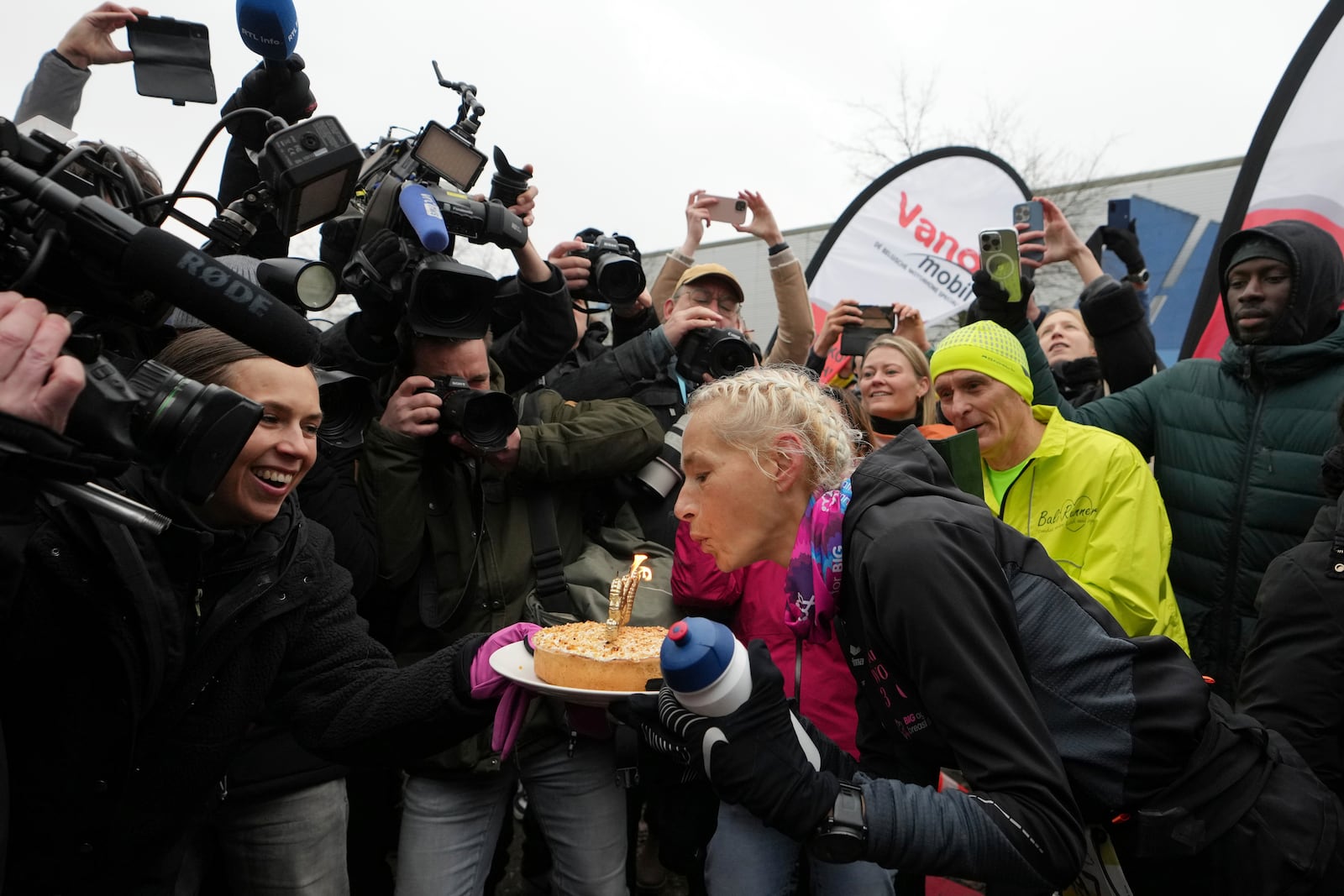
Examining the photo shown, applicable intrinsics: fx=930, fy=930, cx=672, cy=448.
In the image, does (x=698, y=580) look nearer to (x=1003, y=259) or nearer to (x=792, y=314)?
(x=792, y=314)

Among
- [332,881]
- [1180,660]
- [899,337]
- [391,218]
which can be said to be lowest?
[332,881]

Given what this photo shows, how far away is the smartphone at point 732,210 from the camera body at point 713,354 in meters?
1.35

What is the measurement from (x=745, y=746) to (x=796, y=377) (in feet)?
3.49

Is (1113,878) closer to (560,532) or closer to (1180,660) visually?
(1180,660)

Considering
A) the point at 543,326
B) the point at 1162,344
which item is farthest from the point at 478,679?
the point at 1162,344

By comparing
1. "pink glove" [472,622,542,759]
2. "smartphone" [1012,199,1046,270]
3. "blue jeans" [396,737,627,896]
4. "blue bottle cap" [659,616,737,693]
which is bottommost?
"blue jeans" [396,737,627,896]

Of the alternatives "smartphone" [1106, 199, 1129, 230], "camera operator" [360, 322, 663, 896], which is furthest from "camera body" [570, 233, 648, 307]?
"smartphone" [1106, 199, 1129, 230]

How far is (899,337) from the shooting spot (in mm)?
4254

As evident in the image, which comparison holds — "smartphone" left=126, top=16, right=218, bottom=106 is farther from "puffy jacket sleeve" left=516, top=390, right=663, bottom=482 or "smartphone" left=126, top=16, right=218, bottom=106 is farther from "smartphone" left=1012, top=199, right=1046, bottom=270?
"smartphone" left=1012, top=199, right=1046, bottom=270

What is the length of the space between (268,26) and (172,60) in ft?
1.16

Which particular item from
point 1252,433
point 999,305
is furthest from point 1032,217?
point 1252,433

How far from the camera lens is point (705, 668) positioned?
5.97 ft

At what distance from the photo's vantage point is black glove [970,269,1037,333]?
4.02 metres

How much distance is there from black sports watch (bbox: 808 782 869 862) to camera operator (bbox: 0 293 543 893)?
94cm
